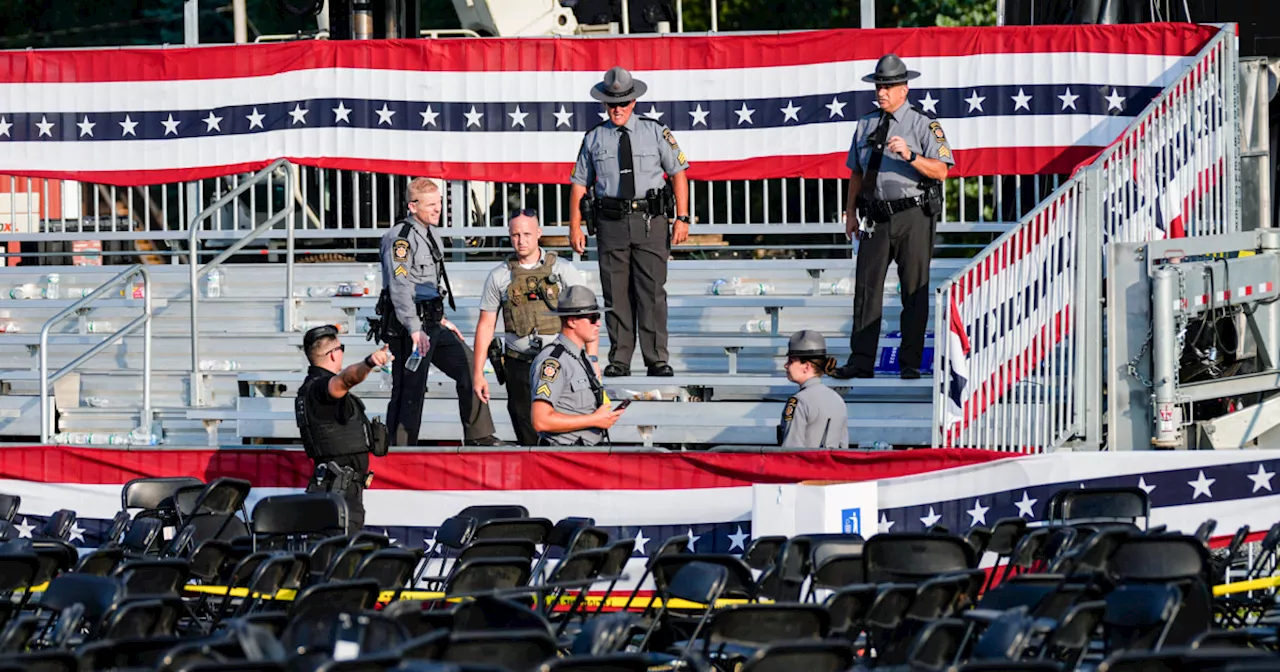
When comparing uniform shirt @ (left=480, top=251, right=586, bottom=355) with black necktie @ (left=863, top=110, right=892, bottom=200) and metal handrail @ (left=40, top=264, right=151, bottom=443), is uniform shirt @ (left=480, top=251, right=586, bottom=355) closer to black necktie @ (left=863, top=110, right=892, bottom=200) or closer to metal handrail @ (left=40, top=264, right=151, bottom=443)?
black necktie @ (left=863, top=110, right=892, bottom=200)

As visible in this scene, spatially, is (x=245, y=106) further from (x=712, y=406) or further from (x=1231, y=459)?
(x=1231, y=459)

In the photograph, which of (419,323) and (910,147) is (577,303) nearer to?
(419,323)

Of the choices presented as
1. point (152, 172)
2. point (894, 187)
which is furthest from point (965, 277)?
point (152, 172)

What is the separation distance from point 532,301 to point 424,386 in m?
1.04

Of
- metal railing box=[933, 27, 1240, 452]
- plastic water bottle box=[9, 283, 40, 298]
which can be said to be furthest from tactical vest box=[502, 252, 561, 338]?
plastic water bottle box=[9, 283, 40, 298]

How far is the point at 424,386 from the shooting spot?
1299 cm

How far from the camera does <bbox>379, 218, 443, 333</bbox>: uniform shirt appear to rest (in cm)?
1261

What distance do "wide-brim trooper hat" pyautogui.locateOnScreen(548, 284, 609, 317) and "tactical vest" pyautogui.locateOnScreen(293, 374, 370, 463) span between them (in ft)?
3.97

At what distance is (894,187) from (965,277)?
1.15m

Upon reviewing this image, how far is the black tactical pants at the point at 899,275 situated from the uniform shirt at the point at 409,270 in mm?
2520

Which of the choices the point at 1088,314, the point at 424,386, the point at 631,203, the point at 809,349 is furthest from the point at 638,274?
the point at 1088,314

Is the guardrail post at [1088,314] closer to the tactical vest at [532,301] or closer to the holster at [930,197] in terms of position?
the holster at [930,197]

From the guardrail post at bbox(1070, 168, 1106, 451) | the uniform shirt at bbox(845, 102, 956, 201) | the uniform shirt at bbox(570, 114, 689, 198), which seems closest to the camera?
the guardrail post at bbox(1070, 168, 1106, 451)

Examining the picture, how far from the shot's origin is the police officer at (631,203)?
44.0 feet
